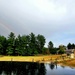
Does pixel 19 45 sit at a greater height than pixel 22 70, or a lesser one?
greater

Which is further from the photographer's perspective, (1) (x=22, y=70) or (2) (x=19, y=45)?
(2) (x=19, y=45)

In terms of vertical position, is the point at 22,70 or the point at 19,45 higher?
the point at 19,45

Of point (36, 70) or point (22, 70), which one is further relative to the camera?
point (36, 70)

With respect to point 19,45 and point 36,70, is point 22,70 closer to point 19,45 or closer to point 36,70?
point 36,70

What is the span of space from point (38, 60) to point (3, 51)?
38677mm

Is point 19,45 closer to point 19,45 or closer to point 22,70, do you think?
point 19,45

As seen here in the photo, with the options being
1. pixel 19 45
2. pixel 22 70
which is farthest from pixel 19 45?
pixel 22 70

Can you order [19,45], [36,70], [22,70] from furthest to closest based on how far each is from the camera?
[19,45], [36,70], [22,70]

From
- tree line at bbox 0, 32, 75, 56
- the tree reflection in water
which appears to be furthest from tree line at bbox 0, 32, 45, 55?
the tree reflection in water

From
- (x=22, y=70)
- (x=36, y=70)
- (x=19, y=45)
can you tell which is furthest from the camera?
(x=19, y=45)

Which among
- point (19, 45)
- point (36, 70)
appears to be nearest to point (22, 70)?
point (36, 70)

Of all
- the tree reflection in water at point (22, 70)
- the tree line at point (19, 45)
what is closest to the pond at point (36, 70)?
the tree reflection in water at point (22, 70)

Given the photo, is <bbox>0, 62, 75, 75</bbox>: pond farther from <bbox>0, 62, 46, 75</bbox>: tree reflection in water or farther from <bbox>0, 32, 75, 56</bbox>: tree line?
<bbox>0, 32, 75, 56</bbox>: tree line

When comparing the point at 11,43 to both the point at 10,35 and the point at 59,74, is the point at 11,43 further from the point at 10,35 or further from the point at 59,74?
the point at 59,74
